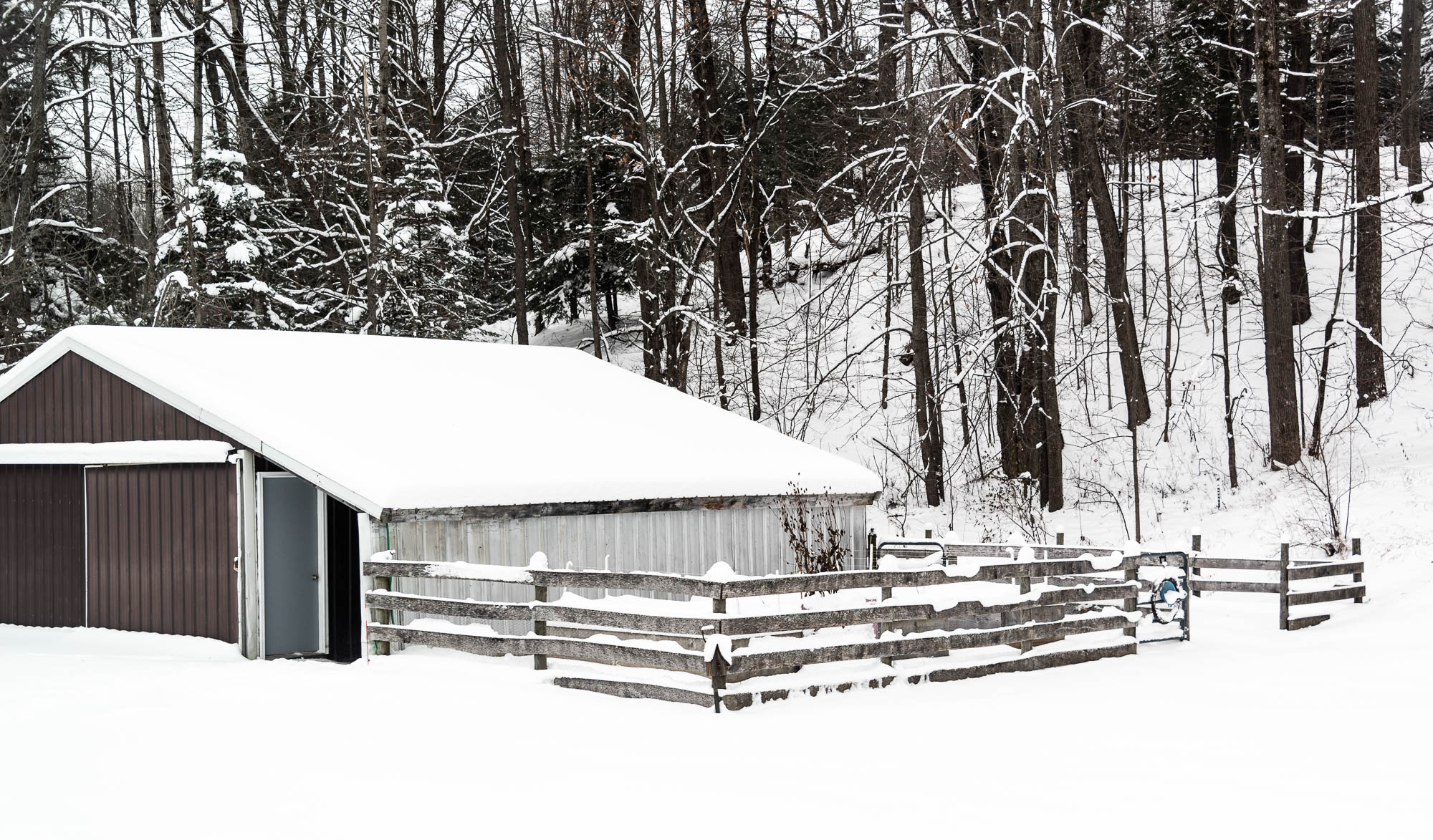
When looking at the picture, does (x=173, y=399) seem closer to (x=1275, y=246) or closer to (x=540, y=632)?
(x=540, y=632)

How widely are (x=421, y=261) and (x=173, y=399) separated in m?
14.8

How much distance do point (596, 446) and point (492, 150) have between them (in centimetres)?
1894

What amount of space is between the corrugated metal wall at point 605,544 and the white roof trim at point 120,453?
221 centimetres

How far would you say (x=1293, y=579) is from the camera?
15.0 meters

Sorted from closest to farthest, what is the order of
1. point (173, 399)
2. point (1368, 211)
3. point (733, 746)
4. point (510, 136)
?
point (733, 746) < point (173, 399) < point (1368, 211) < point (510, 136)

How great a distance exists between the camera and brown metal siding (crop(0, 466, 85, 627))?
1487 cm

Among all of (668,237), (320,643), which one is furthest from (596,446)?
(668,237)

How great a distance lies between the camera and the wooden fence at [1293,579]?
560 inches

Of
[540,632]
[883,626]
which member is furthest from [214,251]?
[883,626]

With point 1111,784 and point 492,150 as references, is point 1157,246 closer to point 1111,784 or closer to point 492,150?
point 492,150

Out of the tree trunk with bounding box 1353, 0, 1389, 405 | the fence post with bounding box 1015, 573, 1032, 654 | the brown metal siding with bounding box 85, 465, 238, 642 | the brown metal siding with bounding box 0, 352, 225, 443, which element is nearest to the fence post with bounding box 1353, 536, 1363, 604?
the fence post with bounding box 1015, 573, 1032, 654

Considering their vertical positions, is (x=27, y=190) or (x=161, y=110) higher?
(x=161, y=110)

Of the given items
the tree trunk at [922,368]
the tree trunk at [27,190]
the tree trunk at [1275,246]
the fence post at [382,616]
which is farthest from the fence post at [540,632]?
the tree trunk at [27,190]

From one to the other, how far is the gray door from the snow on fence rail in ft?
6.90
